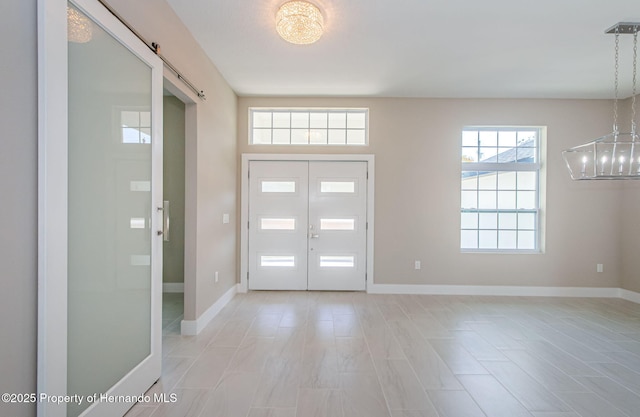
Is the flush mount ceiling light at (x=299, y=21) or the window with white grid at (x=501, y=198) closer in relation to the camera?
the flush mount ceiling light at (x=299, y=21)

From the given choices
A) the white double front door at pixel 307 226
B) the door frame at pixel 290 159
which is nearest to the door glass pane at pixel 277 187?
the white double front door at pixel 307 226

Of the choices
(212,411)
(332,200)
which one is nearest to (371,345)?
(212,411)

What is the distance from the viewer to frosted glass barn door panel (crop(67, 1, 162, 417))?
4.98 ft

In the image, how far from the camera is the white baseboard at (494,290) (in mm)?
4484

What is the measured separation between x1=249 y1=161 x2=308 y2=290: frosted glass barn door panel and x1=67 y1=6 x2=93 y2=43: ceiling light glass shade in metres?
3.05

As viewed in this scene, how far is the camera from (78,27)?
1507 mm

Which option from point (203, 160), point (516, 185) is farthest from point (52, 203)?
point (516, 185)

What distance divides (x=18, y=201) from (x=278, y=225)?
348 cm

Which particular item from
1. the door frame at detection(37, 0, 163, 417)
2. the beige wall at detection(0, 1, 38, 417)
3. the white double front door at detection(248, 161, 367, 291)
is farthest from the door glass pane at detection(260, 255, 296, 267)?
the beige wall at detection(0, 1, 38, 417)

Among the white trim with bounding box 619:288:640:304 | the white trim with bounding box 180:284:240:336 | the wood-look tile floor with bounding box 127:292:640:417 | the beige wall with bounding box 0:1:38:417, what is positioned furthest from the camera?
the white trim with bounding box 619:288:640:304

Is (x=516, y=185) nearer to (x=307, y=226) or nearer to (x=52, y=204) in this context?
(x=307, y=226)

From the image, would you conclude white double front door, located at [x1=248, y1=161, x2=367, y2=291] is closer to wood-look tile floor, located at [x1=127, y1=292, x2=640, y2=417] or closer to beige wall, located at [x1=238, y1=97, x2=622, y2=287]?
beige wall, located at [x1=238, y1=97, x2=622, y2=287]

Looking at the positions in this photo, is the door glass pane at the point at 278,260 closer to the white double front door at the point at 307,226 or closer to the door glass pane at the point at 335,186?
the white double front door at the point at 307,226

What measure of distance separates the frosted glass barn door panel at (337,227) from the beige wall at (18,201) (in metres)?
3.52
